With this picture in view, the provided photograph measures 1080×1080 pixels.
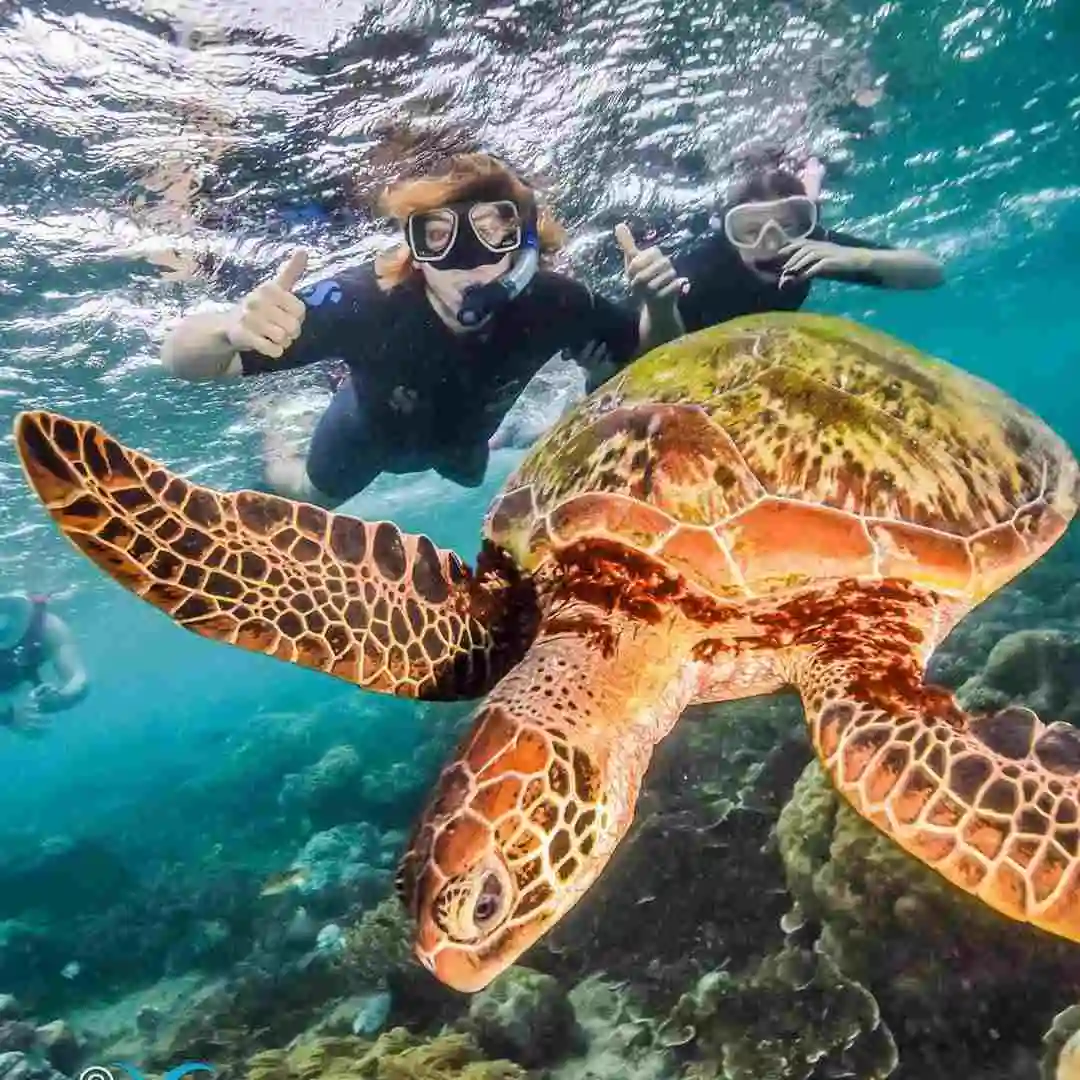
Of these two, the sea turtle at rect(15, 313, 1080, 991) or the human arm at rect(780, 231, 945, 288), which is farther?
the human arm at rect(780, 231, 945, 288)

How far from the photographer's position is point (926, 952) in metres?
4.18

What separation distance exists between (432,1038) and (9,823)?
2883 cm

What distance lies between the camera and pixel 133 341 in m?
11.6

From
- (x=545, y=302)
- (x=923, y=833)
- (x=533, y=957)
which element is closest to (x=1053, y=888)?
(x=923, y=833)

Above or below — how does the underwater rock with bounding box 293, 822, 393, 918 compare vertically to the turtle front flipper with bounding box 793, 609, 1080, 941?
below

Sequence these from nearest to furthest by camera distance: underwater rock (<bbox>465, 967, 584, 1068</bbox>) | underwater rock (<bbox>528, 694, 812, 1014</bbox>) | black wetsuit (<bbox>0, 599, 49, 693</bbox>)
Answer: underwater rock (<bbox>465, 967, 584, 1068</bbox>)
underwater rock (<bbox>528, 694, 812, 1014</bbox>)
black wetsuit (<bbox>0, 599, 49, 693</bbox>)

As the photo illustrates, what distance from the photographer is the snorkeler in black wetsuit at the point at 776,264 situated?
741cm

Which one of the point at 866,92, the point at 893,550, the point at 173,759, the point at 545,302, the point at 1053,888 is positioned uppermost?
the point at 866,92

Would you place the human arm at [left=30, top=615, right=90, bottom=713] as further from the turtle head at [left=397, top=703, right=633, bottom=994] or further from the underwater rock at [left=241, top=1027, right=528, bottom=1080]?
the turtle head at [left=397, top=703, right=633, bottom=994]

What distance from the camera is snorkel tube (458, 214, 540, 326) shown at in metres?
6.93

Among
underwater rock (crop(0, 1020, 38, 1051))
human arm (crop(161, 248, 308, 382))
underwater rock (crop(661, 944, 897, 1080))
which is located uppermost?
human arm (crop(161, 248, 308, 382))

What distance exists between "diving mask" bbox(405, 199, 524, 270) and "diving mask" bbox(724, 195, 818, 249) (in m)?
2.67

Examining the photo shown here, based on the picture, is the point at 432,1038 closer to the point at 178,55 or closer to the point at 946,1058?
the point at 946,1058

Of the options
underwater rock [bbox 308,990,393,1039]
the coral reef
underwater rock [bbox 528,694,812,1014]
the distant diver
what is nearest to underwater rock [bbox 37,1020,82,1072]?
the coral reef
